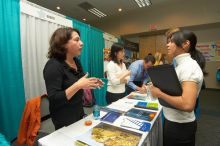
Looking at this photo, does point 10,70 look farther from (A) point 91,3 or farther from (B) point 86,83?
(A) point 91,3

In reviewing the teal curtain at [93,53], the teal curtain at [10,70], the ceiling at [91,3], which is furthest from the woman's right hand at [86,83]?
the ceiling at [91,3]

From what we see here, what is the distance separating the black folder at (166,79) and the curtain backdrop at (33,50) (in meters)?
2.30

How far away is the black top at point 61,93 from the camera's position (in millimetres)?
1075

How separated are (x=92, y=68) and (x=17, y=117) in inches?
94.9

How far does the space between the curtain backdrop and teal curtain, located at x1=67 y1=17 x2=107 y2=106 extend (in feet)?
3.02

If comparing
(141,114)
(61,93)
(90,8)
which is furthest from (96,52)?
(61,93)

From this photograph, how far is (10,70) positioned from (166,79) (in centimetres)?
220

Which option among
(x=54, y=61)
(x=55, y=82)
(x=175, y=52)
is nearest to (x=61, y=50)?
(x=54, y=61)

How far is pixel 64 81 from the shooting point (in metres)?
1.17

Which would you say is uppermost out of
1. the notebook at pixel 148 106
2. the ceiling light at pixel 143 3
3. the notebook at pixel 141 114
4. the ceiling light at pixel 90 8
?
the ceiling light at pixel 143 3

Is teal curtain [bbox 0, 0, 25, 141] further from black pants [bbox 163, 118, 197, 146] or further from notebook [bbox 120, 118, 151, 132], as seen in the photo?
black pants [bbox 163, 118, 197, 146]

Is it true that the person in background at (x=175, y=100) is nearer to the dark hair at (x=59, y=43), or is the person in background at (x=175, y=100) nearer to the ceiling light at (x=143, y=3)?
the dark hair at (x=59, y=43)

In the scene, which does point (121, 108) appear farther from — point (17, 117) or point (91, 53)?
point (91, 53)

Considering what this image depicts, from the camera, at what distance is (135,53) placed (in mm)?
7125
